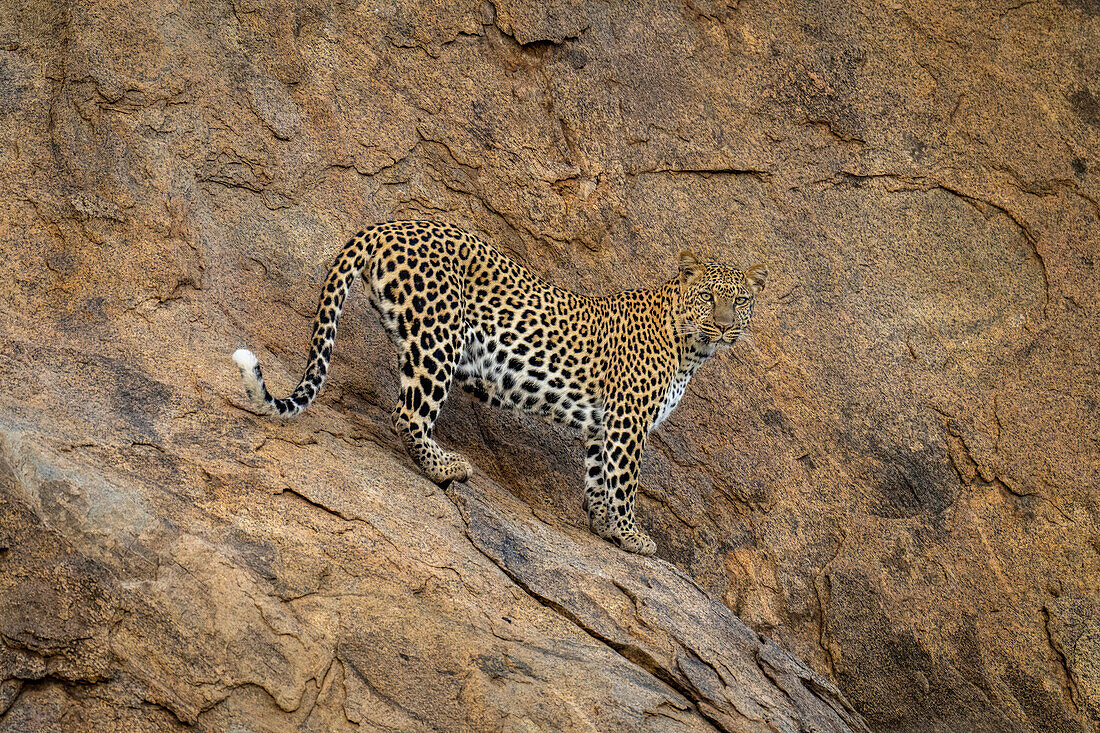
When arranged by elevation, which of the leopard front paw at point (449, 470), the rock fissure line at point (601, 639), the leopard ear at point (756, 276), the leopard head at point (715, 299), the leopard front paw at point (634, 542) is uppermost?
the leopard ear at point (756, 276)

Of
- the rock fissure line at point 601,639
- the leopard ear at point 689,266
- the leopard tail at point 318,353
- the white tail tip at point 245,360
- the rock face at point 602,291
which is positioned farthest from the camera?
the leopard ear at point 689,266

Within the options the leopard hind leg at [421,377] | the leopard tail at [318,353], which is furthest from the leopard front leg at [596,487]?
the leopard tail at [318,353]

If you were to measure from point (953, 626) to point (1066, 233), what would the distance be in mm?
4019

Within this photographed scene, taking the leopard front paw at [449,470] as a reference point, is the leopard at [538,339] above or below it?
above

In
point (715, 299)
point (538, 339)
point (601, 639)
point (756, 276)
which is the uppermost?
point (756, 276)

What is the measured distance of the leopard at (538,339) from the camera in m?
8.45

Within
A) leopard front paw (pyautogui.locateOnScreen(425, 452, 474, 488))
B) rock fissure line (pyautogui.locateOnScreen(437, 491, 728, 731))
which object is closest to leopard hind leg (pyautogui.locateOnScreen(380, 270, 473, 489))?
leopard front paw (pyautogui.locateOnScreen(425, 452, 474, 488))

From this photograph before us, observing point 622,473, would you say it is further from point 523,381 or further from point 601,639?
point 601,639

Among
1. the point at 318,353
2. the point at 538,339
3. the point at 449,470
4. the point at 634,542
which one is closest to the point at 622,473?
the point at 634,542

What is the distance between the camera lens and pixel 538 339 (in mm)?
9227

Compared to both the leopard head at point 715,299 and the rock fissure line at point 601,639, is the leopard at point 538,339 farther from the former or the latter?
the rock fissure line at point 601,639

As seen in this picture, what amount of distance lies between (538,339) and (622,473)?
1.29m

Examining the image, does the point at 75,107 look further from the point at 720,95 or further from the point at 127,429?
the point at 720,95

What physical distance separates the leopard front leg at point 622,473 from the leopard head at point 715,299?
0.96 meters
